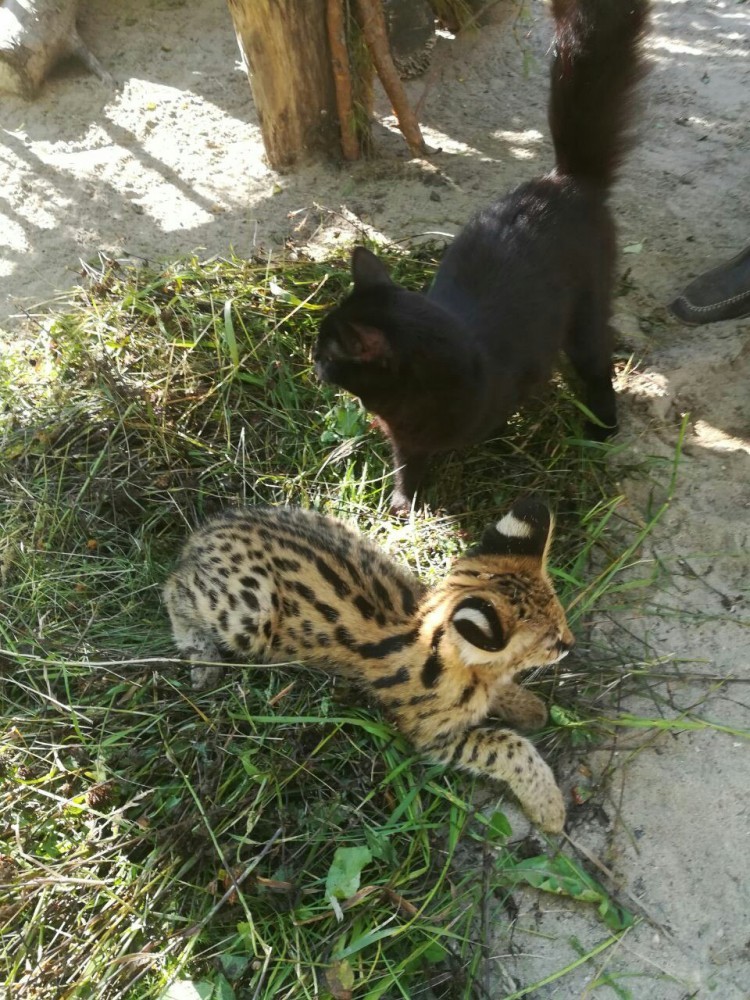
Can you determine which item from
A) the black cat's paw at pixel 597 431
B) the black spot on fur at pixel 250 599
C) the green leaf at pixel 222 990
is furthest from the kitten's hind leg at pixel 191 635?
the black cat's paw at pixel 597 431

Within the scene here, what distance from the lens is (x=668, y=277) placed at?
15.6ft

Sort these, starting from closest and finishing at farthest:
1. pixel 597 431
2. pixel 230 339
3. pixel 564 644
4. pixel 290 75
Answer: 1. pixel 564 644
2. pixel 597 431
3. pixel 230 339
4. pixel 290 75

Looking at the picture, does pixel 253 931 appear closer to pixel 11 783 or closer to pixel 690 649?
pixel 11 783

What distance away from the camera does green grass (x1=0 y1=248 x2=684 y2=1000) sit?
8.86 feet

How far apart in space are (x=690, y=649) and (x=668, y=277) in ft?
8.11

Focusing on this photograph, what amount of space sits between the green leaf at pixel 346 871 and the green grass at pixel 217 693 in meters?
0.05

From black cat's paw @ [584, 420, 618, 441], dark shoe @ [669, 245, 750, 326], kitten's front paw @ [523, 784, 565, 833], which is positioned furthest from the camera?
dark shoe @ [669, 245, 750, 326]

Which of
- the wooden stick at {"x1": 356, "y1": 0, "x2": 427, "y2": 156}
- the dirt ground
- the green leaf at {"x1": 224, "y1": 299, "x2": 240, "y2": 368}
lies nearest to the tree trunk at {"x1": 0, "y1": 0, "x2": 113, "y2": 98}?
the dirt ground

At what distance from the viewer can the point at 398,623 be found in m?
3.20

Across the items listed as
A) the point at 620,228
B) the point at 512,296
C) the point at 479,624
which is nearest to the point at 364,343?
the point at 512,296

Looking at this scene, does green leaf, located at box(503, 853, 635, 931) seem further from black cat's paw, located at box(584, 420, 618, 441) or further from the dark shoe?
the dark shoe

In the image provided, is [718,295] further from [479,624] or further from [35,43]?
[35,43]

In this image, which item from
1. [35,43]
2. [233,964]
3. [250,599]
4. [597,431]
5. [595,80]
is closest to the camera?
[233,964]

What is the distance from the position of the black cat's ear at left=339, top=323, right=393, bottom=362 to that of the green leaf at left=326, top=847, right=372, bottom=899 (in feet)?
6.27
